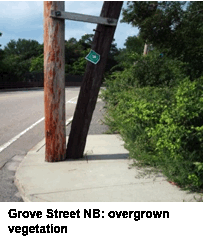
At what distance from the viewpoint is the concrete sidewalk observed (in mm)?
3975

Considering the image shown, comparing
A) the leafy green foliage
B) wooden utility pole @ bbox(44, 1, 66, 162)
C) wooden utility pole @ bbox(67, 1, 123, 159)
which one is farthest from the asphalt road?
the leafy green foliage

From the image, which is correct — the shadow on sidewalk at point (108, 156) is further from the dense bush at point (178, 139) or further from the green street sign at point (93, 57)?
the green street sign at point (93, 57)

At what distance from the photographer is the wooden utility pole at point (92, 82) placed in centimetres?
501

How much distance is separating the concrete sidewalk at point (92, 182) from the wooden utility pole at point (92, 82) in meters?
0.35

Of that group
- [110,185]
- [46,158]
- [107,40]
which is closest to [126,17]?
[107,40]

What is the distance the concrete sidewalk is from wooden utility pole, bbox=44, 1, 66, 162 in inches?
12.8

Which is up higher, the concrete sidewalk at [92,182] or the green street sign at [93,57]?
the green street sign at [93,57]

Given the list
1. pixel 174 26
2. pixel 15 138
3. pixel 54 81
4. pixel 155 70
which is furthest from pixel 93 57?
pixel 155 70

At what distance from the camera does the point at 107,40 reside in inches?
202

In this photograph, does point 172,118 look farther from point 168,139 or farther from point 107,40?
point 107,40

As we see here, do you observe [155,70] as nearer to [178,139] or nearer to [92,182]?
[178,139]

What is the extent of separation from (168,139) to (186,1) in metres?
5.12

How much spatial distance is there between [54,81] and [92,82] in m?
0.65

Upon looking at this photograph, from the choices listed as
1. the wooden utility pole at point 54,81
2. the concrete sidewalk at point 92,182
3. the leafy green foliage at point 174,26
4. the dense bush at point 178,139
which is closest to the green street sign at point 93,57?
the wooden utility pole at point 54,81
